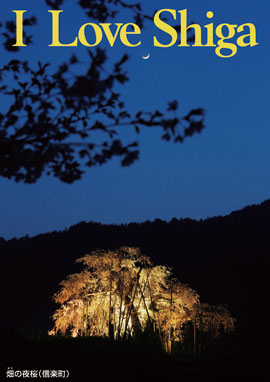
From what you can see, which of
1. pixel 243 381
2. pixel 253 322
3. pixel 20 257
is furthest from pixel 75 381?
pixel 20 257

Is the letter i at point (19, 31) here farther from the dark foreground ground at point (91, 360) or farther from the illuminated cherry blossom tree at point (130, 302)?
the illuminated cherry blossom tree at point (130, 302)

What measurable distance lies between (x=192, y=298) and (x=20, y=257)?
2016cm

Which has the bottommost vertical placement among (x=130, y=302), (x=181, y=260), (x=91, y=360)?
(x=91, y=360)

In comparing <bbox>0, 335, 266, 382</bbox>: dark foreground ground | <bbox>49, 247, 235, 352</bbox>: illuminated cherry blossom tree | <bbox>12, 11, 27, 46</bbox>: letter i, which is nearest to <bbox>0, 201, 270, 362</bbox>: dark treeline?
<bbox>49, 247, 235, 352</bbox>: illuminated cherry blossom tree

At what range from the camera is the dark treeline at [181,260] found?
1903cm

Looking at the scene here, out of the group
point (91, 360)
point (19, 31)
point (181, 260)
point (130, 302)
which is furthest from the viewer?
point (181, 260)

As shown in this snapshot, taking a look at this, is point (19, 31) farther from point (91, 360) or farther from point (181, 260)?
point (181, 260)

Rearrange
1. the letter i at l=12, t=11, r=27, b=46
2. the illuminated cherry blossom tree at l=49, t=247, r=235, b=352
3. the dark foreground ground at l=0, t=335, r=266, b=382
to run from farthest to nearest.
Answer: the illuminated cherry blossom tree at l=49, t=247, r=235, b=352 → the dark foreground ground at l=0, t=335, r=266, b=382 → the letter i at l=12, t=11, r=27, b=46

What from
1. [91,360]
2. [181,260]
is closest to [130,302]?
[91,360]

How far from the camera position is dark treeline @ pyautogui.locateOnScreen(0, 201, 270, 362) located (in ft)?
62.4

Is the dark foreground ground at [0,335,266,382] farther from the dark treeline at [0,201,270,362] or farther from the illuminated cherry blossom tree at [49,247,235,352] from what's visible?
the dark treeline at [0,201,270,362]

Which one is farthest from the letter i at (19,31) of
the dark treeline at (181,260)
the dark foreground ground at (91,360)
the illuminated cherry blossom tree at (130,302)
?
the dark treeline at (181,260)

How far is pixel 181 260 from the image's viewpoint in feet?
89.0

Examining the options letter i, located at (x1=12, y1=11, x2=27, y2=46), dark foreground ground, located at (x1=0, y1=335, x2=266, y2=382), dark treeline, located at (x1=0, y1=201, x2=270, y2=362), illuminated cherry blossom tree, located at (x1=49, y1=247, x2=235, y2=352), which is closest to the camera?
letter i, located at (x1=12, y1=11, x2=27, y2=46)
